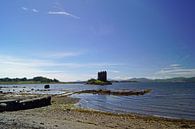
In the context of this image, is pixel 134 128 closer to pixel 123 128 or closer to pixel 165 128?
pixel 123 128

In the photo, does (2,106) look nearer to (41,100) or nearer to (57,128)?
(41,100)

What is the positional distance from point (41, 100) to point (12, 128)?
26547 mm

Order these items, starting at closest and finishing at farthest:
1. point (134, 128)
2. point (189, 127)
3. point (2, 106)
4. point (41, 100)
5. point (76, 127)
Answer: point (76, 127), point (134, 128), point (189, 127), point (2, 106), point (41, 100)

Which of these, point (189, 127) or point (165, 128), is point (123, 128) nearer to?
point (165, 128)

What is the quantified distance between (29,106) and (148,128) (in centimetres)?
2331

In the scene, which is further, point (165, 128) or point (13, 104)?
point (13, 104)

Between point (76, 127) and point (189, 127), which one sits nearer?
point (76, 127)

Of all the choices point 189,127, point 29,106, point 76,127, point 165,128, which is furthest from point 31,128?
point 29,106

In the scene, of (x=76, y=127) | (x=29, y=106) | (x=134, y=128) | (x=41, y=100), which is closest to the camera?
(x=76, y=127)

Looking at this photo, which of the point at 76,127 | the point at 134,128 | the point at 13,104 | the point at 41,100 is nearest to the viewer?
the point at 76,127

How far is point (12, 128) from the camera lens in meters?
18.9

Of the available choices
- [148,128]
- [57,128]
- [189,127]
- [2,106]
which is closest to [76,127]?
[57,128]

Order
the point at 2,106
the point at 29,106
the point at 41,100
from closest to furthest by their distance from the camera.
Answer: the point at 2,106 → the point at 29,106 → the point at 41,100

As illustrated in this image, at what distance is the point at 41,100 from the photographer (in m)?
45.2
